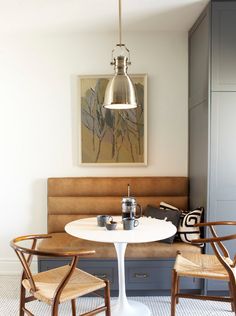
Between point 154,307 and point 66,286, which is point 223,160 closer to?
point 154,307

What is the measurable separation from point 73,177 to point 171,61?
5.24ft

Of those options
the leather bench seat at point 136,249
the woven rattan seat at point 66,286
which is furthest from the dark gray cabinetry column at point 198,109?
the woven rattan seat at point 66,286

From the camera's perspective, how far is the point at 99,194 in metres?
3.06

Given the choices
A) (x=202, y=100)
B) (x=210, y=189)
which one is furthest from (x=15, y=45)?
(x=210, y=189)

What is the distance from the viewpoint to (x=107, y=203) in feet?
9.82

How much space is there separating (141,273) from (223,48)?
79.4 inches

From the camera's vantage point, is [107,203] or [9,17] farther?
[107,203]

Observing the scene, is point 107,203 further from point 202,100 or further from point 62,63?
point 62,63

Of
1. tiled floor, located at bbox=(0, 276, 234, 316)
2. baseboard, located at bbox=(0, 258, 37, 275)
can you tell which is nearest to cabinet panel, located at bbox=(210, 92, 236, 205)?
tiled floor, located at bbox=(0, 276, 234, 316)

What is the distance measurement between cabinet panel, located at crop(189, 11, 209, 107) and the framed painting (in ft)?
1.60

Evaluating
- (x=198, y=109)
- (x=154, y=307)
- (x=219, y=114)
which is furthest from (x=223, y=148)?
(x=154, y=307)

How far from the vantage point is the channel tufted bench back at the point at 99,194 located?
118 inches

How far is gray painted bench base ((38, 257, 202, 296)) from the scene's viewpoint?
2574mm

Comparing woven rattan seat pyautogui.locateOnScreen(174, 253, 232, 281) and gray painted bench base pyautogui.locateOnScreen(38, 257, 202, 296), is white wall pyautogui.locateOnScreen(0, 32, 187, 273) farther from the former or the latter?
woven rattan seat pyautogui.locateOnScreen(174, 253, 232, 281)
